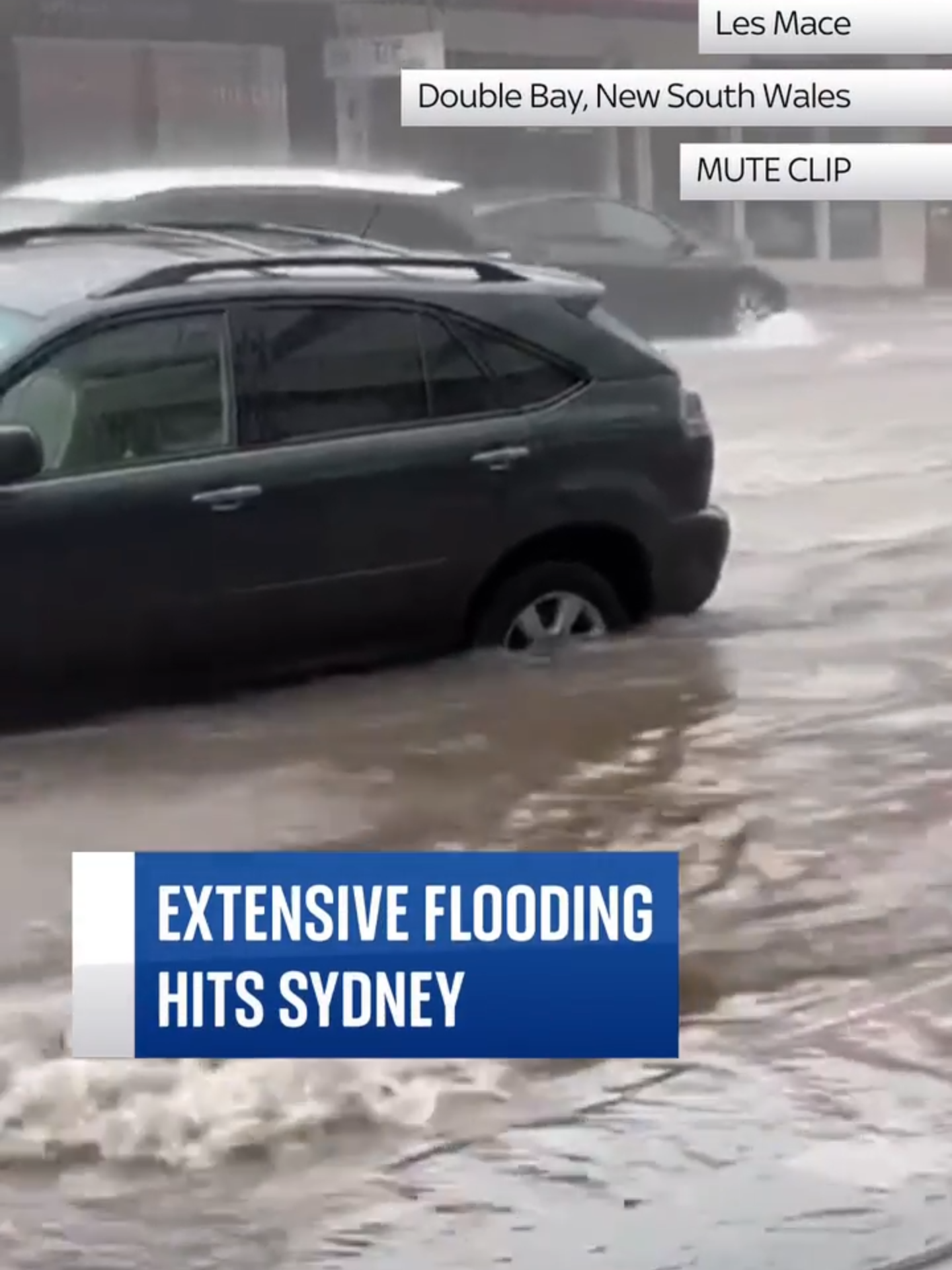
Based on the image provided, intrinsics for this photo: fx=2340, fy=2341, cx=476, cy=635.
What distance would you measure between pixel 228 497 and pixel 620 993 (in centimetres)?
309

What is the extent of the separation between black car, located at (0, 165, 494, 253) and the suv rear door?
2.59 metres

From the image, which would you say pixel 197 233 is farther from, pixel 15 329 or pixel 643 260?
pixel 643 260

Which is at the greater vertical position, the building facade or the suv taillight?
the building facade

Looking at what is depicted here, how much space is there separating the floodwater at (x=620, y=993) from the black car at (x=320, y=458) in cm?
25

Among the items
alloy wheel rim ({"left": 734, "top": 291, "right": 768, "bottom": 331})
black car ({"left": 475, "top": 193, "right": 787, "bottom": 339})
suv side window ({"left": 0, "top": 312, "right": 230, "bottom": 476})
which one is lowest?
suv side window ({"left": 0, "top": 312, "right": 230, "bottom": 476})

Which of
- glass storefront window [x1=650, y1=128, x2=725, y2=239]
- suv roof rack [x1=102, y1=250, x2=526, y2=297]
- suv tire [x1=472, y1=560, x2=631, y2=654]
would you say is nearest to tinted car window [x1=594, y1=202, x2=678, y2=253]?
glass storefront window [x1=650, y1=128, x2=725, y2=239]

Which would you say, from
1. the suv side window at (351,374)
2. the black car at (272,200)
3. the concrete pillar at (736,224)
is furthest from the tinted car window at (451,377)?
the concrete pillar at (736,224)

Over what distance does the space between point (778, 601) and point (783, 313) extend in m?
6.05

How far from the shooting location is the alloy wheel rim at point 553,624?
7.36 m

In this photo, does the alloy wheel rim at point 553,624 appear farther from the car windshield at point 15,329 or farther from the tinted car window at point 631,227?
the tinted car window at point 631,227

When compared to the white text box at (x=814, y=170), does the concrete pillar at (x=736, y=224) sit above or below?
above

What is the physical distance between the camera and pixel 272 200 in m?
10.5

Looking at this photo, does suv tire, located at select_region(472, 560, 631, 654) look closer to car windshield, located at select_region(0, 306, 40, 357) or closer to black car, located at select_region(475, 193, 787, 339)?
car windshield, located at select_region(0, 306, 40, 357)

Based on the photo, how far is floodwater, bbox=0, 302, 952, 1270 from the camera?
3.75 m
